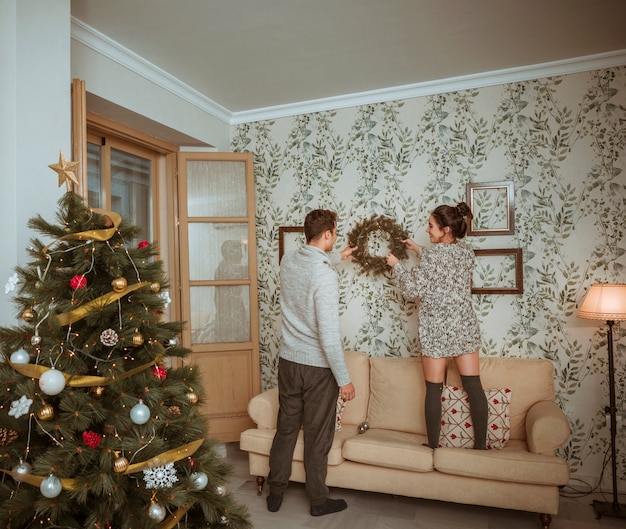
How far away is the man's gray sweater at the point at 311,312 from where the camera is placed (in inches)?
103

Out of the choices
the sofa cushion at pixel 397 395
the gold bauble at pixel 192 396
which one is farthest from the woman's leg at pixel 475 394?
the gold bauble at pixel 192 396

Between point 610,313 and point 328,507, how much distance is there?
1927 mm

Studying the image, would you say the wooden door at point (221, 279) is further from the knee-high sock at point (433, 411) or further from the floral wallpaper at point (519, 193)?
the knee-high sock at point (433, 411)

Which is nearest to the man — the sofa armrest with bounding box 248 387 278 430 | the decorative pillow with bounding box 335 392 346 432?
the sofa armrest with bounding box 248 387 278 430

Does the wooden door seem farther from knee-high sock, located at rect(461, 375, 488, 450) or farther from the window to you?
knee-high sock, located at rect(461, 375, 488, 450)

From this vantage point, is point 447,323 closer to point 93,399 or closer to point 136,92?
point 93,399

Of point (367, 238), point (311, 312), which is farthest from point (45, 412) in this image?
point (367, 238)

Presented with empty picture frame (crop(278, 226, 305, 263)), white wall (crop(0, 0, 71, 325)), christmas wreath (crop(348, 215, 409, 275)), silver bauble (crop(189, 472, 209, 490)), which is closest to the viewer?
silver bauble (crop(189, 472, 209, 490))

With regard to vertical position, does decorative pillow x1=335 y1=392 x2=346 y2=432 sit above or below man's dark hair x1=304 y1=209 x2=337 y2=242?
below

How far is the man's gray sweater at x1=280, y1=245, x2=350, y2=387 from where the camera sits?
2.62 meters

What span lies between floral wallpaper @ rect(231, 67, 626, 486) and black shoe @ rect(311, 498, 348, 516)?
3.87ft

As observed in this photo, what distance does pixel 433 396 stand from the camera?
2859 millimetres

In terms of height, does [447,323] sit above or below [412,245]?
below

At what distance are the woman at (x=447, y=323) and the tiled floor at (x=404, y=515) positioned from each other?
39 centimetres
